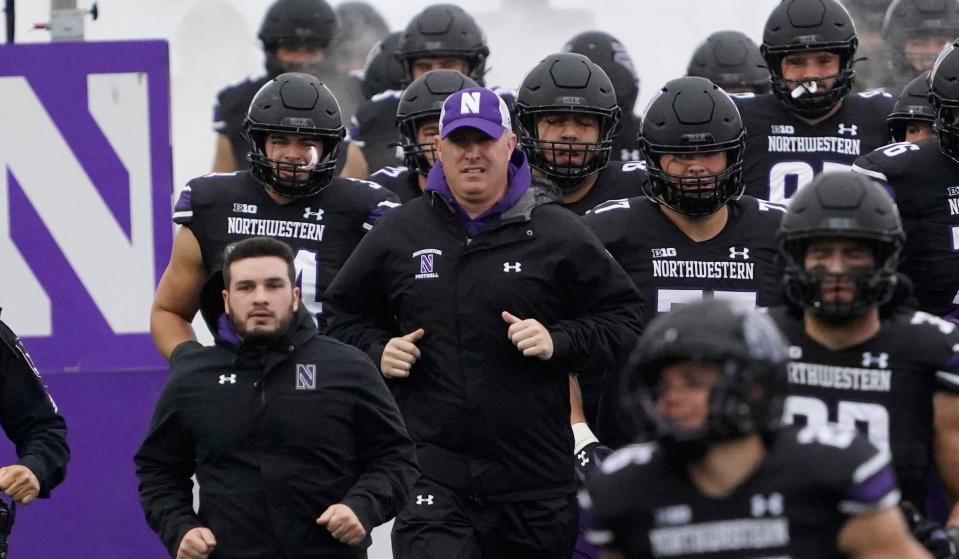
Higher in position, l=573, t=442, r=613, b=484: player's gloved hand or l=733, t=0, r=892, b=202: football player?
l=733, t=0, r=892, b=202: football player

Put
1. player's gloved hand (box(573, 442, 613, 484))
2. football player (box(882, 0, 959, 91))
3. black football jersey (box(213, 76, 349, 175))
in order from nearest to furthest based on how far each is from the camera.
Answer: player's gloved hand (box(573, 442, 613, 484)) → black football jersey (box(213, 76, 349, 175)) → football player (box(882, 0, 959, 91))

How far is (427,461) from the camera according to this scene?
6.29 m

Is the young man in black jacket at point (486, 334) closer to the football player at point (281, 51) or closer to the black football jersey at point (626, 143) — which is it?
→ the black football jersey at point (626, 143)

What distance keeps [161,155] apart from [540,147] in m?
1.26

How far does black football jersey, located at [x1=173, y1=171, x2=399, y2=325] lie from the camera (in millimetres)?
7043

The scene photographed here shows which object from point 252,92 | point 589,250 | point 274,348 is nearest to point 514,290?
point 589,250

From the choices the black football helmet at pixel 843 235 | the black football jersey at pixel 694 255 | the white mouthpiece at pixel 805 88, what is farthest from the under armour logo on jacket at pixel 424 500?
the white mouthpiece at pixel 805 88

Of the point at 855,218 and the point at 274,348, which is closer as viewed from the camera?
the point at 855,218

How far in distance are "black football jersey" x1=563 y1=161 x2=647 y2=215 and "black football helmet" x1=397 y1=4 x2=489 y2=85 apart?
1.73m

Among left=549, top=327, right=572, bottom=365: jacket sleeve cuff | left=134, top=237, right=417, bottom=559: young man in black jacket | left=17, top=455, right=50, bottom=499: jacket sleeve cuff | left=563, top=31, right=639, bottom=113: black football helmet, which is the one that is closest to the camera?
left=134, top=237, right=417, bottom=559: young man in black jacket

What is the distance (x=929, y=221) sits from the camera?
685 centimetres

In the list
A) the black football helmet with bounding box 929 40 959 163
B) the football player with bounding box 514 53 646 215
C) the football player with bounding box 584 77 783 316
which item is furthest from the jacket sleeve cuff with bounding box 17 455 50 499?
the black football helmet with bounding box 929 40 959 163

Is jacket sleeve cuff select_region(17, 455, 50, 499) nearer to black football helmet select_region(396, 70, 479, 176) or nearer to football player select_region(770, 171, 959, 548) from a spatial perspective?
football player select_region(770, 171, 959, 548)

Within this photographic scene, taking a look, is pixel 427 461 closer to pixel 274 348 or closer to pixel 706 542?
pixel 274 348
